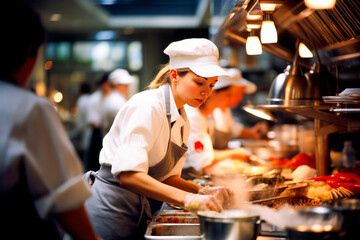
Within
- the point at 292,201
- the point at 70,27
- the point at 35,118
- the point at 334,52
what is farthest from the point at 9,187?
the point at 70,27

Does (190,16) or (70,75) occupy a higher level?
(190,16)

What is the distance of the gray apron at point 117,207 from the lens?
224 centimetres

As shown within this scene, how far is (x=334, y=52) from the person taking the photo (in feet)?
11.7

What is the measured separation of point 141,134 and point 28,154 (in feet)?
2.46

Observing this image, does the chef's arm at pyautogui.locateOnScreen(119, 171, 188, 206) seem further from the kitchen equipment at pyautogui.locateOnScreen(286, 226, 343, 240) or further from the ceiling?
the ceiling

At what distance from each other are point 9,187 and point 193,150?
2.46m

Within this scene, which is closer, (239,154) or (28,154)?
(28,154)

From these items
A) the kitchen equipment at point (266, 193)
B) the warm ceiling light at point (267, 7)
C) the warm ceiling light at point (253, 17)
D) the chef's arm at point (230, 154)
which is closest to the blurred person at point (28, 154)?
the kitchen equipment at point (266, 193)

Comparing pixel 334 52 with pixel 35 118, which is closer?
pixel 35 118

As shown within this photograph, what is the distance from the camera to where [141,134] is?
81.0 inches

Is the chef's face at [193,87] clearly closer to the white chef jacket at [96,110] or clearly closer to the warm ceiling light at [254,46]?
the warm ceiling light at [254,46]

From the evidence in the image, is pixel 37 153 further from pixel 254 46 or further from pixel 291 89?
pixel 291 89

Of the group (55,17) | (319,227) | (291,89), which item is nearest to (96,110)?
(55,17)

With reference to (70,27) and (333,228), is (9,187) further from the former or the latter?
(70,27)
